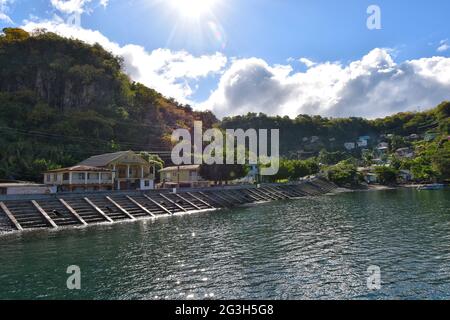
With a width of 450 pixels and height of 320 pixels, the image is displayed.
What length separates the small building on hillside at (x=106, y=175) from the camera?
2370 inches

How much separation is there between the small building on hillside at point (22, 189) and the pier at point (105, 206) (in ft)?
16.6

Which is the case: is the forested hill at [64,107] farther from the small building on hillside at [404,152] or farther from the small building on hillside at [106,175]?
the small building on hillside at [404,152]

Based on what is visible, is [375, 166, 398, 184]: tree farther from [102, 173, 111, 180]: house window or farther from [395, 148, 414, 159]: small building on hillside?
[102, 173, 111, 180]: house window

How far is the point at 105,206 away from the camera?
53.6 meters

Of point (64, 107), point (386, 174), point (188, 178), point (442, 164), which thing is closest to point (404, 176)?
point (386, 174)

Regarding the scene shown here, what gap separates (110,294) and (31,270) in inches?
339

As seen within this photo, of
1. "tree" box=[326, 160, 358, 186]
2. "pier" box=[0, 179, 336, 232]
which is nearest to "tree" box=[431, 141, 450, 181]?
"tree" box=[326, 160, 358, 186]

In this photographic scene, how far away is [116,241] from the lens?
3438 cm

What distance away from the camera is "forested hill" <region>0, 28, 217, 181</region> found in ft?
260

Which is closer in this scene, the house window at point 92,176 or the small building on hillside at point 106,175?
the small building on hillside at point 106,175

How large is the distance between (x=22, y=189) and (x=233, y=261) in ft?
139

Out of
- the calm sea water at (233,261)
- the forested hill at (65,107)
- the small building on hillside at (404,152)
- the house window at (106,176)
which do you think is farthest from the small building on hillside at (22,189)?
the small building on hillside at (404,152)

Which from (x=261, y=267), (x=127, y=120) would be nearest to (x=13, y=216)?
(x=261, y=267)
